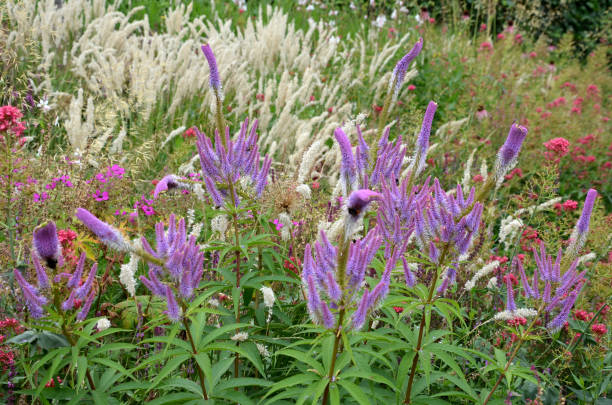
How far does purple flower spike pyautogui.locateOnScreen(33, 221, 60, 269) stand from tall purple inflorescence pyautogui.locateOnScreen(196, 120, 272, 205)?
2.18 ft

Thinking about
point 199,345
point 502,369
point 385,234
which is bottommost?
point 502,369

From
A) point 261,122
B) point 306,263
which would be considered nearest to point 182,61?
point 261,122

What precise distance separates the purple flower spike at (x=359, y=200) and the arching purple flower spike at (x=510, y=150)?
2.45 ft

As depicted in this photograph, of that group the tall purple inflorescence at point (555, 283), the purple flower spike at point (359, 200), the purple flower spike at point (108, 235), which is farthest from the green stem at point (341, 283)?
the tall purple inflorescence at point (555, 283)

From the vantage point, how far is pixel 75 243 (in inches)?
111

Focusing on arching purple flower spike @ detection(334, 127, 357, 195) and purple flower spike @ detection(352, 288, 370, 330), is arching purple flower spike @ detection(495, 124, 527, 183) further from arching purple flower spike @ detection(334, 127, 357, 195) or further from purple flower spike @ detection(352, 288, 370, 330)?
purple flower spike @ detection(352, 288, 370, 330)

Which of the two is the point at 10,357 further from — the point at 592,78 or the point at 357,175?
the point at 592,78

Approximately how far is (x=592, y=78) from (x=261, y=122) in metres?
8.51

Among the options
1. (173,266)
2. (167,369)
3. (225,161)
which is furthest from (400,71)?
(167,369)

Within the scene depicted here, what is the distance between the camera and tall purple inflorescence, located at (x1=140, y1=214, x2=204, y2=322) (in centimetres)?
200

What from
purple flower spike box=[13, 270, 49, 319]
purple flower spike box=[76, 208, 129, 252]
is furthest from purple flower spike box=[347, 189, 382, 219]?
purple flower spike box=[13, 270, 49, 319]

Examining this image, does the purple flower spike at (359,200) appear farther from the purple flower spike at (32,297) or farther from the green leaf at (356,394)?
the purple flower spike at (32,297)

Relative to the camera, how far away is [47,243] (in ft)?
6.44

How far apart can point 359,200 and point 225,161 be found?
912mm
